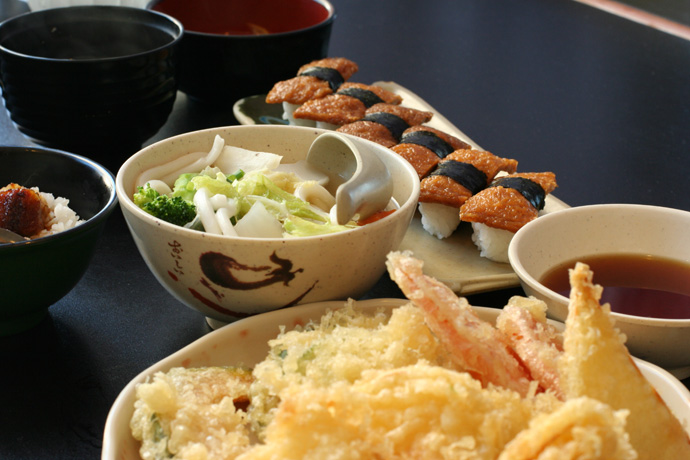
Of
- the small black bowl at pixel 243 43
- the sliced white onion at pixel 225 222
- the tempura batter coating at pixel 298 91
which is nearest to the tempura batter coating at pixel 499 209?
the sliced white onion at pixel 225 222

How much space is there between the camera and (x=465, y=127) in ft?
8.58

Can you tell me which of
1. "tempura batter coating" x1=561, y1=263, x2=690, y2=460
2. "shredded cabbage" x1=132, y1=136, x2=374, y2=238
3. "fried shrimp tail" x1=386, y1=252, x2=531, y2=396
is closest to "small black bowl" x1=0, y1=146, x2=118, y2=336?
"shredded cabbage" x1=132, y1=136, x2=374, y2=238

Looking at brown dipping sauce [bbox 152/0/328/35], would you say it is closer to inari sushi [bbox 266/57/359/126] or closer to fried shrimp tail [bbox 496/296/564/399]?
inari sushi [bbox 266/57/359/126]

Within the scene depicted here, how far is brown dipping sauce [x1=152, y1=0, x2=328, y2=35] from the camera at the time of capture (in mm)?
2830

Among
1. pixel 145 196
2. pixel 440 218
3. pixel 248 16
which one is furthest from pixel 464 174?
pixel 248 16

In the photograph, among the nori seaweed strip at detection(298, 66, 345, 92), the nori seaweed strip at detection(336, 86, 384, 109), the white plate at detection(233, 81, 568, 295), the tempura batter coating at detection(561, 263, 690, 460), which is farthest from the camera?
the nori seaweed strip at detection(298, 66, 345, 92)

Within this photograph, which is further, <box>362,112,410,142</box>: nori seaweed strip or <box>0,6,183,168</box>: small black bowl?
<box>362,112,410,142</box>: nori seaweed strip

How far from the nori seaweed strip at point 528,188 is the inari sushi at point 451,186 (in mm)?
70

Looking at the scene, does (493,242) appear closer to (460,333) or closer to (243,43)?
(460,333)

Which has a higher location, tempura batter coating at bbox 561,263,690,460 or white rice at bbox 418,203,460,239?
tempura batter coating at bbox 561,263,690,460

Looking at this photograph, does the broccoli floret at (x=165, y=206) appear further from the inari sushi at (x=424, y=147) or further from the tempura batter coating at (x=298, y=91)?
the tempura batter coating at (x=298, y=91)

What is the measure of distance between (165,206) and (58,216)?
1.12ft

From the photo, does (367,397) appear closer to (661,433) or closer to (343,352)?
(343,352)

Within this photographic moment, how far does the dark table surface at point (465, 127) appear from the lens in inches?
52.0
